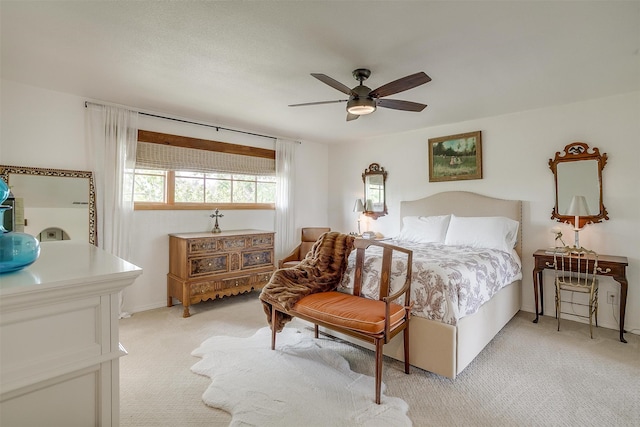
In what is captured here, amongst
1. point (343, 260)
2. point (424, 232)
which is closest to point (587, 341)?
point (424, 232)

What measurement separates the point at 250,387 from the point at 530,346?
255 centimetres

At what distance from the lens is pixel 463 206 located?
4.30 m

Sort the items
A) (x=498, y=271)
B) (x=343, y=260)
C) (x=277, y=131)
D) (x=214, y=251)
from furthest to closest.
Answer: (x=277, y=131) → (x=214, y=251) → (x=498, y=271) → (x=343, y=260)

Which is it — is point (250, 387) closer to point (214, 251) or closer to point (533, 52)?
point (214, 251)

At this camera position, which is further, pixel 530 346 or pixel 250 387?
pixel 530 346

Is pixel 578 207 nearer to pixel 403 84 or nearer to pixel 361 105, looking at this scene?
pixel 403 84

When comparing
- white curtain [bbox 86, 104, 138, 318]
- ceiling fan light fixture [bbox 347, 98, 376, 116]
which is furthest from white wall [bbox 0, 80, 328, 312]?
ceiling fan light fixture [bbox 347, 98, 376, 116]

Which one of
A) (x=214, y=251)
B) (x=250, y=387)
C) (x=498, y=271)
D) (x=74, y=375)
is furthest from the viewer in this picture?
(x=214, y=251)

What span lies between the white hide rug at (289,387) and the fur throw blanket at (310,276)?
335 millimetres

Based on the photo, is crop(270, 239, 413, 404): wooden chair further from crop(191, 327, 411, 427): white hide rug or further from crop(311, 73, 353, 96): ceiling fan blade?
crop(311, 73, 353, 96): ceiling fan blade

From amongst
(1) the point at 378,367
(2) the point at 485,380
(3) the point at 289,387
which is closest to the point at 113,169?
(3) the point at 289,387

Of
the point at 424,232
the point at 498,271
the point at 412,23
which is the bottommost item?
the point at 498,271

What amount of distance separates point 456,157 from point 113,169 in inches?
170

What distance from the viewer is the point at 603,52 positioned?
2416 millimetres
